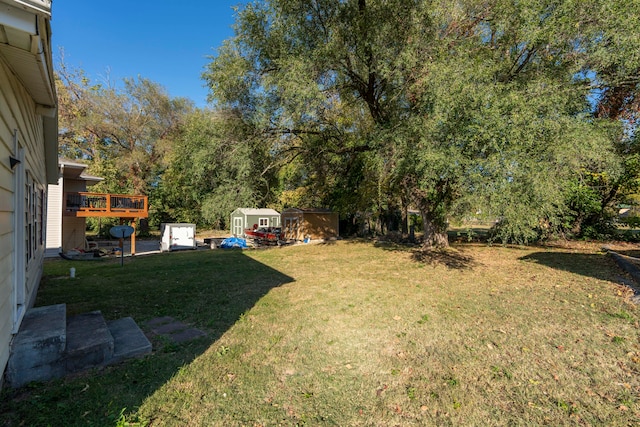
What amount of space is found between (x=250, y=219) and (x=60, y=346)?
20435 millimetres

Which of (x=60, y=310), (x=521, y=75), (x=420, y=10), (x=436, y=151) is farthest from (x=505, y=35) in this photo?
(x=60, y=310)

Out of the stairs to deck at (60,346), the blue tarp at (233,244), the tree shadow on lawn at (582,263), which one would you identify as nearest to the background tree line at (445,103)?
the tree shadow on lawn at (582,263)

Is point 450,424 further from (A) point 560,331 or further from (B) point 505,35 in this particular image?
(B) point 505,35

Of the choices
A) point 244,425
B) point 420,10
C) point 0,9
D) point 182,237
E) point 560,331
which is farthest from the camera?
point 182,237

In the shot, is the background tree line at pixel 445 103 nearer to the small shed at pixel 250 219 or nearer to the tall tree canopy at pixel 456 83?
the tall tree canopy at pixel 456 83

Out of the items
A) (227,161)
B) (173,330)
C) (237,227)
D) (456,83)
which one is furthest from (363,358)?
(237,227)

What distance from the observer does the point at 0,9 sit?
5.90 feet

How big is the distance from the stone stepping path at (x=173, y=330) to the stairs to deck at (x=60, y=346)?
33cm

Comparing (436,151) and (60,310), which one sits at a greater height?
(436,151)

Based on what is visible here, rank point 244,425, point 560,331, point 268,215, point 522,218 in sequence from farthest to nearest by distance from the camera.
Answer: point 268,215 < point 522,218 < point 560,331 < point 244,425

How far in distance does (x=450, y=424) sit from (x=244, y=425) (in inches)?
67.3

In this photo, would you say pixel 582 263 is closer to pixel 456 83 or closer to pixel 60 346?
pixel 456 83

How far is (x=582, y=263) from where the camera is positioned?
9.09 m

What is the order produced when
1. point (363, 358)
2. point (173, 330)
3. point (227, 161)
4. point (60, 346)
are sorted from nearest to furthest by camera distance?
1. point (60, 346)
2. point (363, 358)
3. point (173, 330)
4. point (227, 161)
